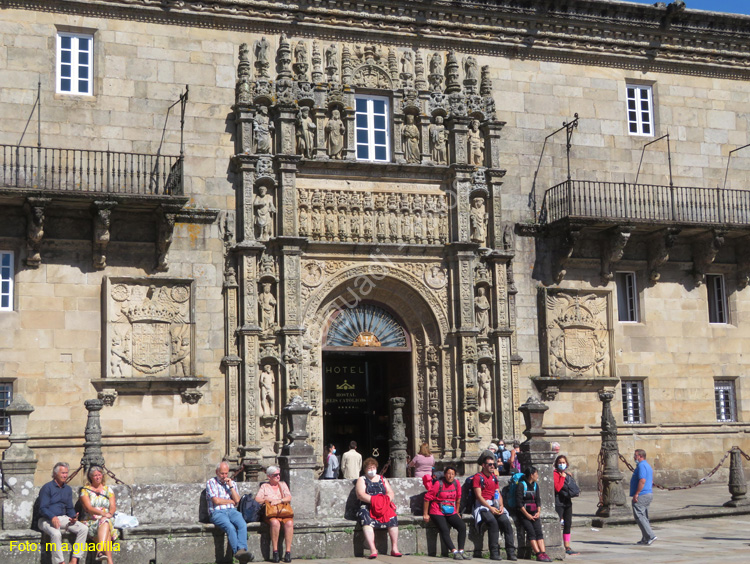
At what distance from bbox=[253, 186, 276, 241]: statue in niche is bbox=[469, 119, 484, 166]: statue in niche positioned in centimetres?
500

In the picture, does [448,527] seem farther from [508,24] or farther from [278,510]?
[508,24]

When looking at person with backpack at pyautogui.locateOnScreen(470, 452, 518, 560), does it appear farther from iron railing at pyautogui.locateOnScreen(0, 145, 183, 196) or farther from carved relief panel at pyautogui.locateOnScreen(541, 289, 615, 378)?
iron railing at pyautogui.locateOnScreen(0, 145, 183, 196)

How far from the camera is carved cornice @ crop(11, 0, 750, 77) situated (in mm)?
23250

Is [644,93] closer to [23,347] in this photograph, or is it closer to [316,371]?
[316,371]

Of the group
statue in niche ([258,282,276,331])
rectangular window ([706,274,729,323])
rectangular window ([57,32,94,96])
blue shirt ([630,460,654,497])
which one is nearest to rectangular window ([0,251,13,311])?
rectangular window ([57,32,94,96])

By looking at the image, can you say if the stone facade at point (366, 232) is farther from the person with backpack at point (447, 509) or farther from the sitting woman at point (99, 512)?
the sitting woman at point (99, 512)

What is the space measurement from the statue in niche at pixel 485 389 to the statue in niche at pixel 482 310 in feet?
3.00

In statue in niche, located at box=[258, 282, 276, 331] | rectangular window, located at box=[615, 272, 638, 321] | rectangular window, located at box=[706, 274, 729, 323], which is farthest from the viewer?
rectangular window, located at box=[706, 274, 729, 323]

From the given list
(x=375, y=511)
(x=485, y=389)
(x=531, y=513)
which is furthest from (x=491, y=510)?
(x=485, y=389)

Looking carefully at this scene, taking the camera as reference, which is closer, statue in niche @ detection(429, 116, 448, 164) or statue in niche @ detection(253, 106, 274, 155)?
statue in niche @ detection(253, 106, 274, 155)

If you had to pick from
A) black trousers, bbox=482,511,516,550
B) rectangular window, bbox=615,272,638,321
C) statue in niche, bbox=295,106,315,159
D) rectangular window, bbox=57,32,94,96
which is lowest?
black trousers, bbox=482,511,516,550

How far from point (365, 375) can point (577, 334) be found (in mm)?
5158

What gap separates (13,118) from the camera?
71.1 ft

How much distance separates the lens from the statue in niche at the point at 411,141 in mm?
24547
